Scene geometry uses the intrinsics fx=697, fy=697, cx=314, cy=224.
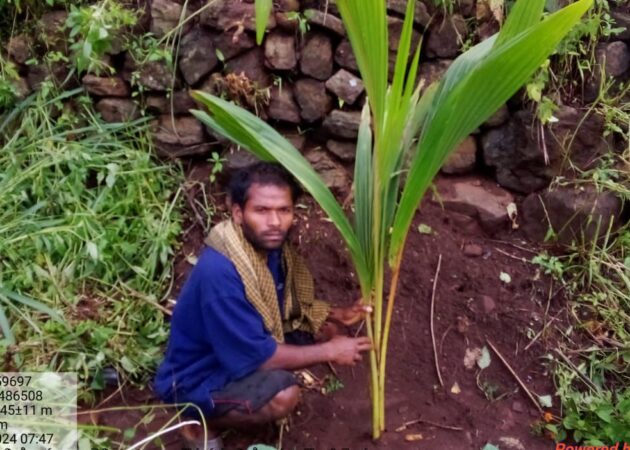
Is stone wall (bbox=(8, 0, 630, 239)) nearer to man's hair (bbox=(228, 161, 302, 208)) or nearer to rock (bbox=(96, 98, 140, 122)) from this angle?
rock (bbox=(96, 98, 140, 122))

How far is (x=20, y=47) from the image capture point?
3.20 metres

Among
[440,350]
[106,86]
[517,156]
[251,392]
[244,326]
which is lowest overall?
[440,350]

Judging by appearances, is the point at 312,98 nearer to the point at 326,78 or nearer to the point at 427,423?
the point at 326,78

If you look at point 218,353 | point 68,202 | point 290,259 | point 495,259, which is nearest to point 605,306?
point 495,259

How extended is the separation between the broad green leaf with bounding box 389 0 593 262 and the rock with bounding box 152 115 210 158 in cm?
141

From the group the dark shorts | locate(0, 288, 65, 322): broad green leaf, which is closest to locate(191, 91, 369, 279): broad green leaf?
the dark shorts

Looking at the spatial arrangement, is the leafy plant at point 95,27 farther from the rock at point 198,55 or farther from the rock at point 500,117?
the rock at point 500,117

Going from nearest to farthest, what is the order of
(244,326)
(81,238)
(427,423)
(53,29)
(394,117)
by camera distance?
(394,117) → (244,326) → (427,423) → (81,238) → (53,29)

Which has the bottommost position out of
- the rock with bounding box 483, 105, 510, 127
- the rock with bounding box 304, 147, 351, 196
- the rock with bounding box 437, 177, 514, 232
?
the rock with bounding box 437, 177, 514, 232

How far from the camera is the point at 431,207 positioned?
9.68 ft

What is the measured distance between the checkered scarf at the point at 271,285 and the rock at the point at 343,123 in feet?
2.94

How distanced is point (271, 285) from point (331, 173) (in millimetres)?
1066

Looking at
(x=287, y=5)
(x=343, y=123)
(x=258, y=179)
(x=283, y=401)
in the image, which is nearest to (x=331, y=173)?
(x=343, y=123)

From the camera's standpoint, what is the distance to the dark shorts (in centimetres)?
203
